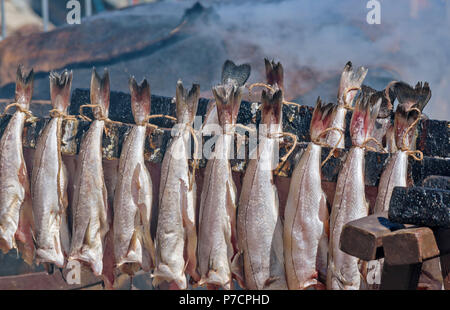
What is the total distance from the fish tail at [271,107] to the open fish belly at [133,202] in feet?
2.27

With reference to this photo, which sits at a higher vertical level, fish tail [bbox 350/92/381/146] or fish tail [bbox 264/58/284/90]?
fish tail [bbox 264/58/284/90]

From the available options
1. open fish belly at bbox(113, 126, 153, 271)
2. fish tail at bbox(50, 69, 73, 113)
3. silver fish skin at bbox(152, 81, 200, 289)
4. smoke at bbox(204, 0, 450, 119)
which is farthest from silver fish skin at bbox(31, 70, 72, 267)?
smoke at bbox(204, 0, 450, 119)

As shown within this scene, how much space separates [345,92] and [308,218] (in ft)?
2.40

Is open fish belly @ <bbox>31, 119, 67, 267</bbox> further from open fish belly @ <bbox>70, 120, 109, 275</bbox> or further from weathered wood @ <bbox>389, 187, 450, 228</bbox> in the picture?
weathered wood @ <bbox>389, 187, 450, 228</bbox>

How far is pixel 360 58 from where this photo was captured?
15.5 ft

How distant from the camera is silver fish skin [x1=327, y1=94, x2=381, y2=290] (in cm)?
201

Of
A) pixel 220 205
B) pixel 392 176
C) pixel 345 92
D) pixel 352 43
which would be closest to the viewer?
pixel 392 176

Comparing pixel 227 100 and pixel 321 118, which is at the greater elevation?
pixel 227 100

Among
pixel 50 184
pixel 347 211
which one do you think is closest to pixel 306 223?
pixel 347 211

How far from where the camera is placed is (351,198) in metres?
2.02

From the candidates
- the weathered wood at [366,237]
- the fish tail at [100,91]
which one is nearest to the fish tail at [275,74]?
the fish tail at [100,91]

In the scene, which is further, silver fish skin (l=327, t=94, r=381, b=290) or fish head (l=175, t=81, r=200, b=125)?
fish head (l=175, t=81, r=200, b=125)

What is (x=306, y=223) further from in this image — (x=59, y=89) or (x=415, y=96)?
(x=59, y=89)

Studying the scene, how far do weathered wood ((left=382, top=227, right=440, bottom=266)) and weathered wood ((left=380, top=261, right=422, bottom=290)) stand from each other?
0.20 ft
